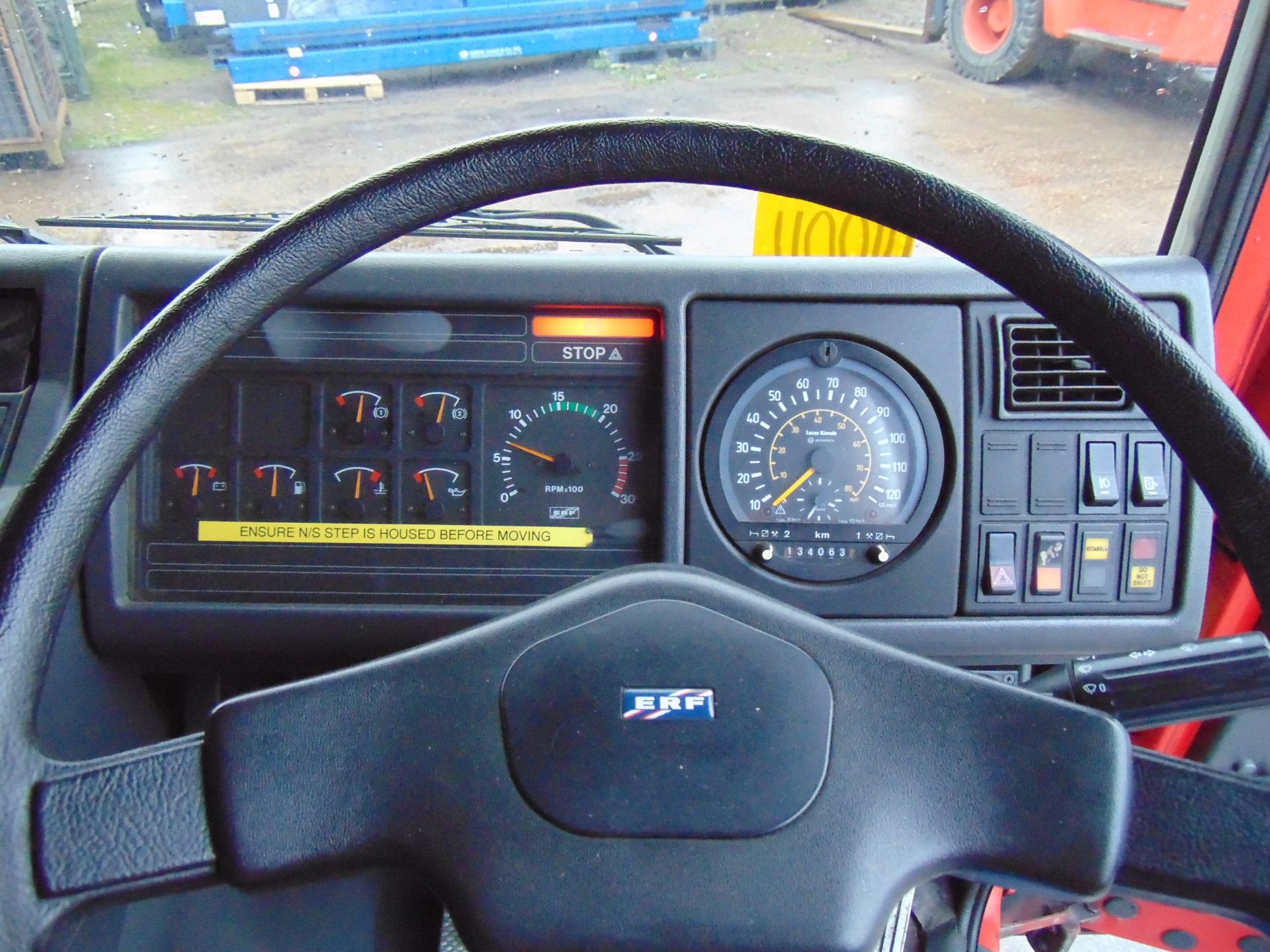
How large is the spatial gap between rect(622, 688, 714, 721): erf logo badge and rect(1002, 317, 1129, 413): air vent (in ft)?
2.60

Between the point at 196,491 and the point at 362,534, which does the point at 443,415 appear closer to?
the point at 362,534

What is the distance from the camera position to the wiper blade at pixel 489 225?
1531 mm

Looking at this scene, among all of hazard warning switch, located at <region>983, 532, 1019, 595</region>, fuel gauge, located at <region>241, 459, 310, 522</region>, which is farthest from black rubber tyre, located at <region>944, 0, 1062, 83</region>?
fuel gauge, located at <region>241, 459, 310, 522</region>

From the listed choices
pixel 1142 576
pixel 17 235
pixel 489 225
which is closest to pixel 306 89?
pixel 489 225

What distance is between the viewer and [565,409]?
1469mm

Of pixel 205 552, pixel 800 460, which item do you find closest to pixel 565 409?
pixel 800 460

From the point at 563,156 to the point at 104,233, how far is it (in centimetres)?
94

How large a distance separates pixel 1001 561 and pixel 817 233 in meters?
0.50

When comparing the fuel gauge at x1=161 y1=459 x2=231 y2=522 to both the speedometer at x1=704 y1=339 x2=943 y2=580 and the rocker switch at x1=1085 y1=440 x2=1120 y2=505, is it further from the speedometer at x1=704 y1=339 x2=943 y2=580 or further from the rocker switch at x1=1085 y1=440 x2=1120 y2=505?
the rocker switch at x1=1085 y1=440 x2=1120 y2=505

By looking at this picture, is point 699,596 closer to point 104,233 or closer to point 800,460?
point 800,460

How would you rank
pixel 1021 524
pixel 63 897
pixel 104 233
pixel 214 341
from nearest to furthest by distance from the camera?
pixel 63 897 → pixel 214 341 → pixel 1021 524 → pixel 104 233

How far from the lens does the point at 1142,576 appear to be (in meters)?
1.44

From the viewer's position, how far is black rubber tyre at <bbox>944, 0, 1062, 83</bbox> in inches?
63.2

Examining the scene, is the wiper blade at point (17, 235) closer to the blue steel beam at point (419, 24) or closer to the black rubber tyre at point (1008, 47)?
the blue steel beam at point (419, 24)
